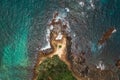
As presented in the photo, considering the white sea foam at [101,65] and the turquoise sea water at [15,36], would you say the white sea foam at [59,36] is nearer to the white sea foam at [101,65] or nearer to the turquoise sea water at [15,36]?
the turquoise sea water at [15,36]

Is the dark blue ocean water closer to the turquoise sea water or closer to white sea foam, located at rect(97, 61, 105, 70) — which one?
the turquoise sea water

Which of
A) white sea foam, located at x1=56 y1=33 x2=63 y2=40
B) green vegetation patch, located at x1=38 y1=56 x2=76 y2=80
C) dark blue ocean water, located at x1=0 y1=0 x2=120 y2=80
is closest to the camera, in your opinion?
green vegetation patch, located at x1=38 y1=56 x2=76 y2=80

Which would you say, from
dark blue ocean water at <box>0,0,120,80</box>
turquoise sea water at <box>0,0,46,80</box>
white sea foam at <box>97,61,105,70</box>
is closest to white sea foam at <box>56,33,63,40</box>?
dark blue ocean water at <box>0,0,120,80</box>

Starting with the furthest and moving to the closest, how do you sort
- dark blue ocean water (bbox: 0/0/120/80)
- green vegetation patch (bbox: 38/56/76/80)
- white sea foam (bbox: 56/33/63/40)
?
1. white sea foam (bbox: 56/33/63/40)
2. dark blue ocean water (bbox: 0/0/120/80)
3. green vegetation patch (bbox: 38/56/76/80)

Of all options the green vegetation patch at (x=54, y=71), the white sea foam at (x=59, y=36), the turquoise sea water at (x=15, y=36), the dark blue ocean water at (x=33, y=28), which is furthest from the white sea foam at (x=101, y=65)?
the turquoise sea water at (x=15, y=36)

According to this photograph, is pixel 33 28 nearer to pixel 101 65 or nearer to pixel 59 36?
pixel 59 36

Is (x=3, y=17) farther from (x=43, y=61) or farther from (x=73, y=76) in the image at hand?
(x=73, y=76)

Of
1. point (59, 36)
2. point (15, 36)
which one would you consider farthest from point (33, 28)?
point (59, 36)
